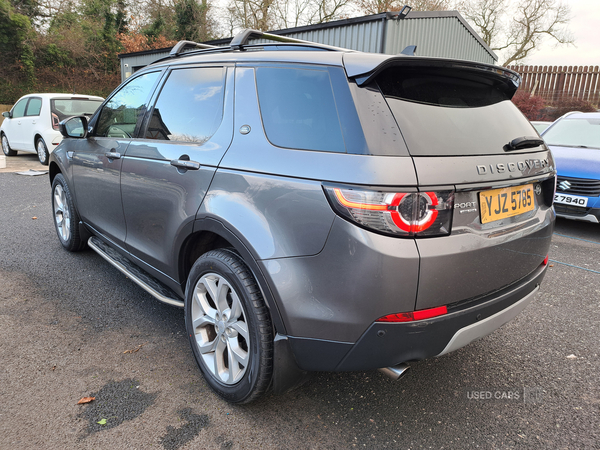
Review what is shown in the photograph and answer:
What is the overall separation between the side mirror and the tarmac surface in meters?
1.36

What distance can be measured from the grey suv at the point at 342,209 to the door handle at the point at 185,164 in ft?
0.04

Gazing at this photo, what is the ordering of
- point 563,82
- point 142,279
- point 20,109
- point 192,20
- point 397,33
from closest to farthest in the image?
1. point 142,279
2. point 397,33
3. point 20,109
4. point 563,82
5. point 192,20

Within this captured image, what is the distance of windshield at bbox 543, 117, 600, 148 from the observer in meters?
6.47

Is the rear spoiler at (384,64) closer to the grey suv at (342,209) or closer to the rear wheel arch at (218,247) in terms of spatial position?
the grey suv at (342,209)

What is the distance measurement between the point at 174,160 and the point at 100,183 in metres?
1.25

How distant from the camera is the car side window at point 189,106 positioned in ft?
7.75

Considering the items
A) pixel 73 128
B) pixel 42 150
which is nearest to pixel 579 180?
pixel 73 128

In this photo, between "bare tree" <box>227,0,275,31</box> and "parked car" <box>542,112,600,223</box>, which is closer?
"parked car" <box>542,112,600,223</box>

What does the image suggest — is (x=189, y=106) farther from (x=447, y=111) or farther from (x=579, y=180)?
(x=579, y=180)

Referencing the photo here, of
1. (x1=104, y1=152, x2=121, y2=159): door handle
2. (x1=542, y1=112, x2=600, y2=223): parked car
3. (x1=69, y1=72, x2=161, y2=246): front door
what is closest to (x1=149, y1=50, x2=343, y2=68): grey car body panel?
(x1=69, y1=72, x2=161, y2=246): front door

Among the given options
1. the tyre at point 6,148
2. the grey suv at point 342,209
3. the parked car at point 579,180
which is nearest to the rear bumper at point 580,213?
the parked car at point 579,180

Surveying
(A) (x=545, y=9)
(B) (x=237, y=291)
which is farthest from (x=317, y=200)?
(A) (x=545, y=9)

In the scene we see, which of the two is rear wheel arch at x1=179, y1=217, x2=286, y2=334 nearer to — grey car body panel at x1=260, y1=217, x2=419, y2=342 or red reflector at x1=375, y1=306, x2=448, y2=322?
grey car body panel at x1=260, y1=217, x2=419, y2=342

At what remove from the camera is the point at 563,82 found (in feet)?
67.3
